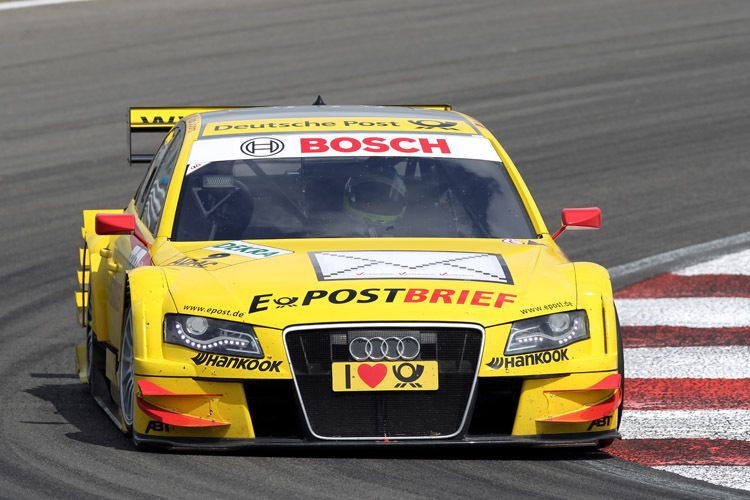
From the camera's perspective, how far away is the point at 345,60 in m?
17.2

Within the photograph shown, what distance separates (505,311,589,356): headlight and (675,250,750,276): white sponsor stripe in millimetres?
4501

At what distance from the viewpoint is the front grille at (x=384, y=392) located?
560 centimetres

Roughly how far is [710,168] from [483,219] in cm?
728

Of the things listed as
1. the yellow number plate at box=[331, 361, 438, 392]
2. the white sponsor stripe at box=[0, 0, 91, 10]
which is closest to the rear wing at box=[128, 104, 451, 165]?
the yellow number plate at box=[331, 361, 438, 392]

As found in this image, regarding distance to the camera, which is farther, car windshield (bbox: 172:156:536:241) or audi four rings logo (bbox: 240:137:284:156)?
audi four rings logo (bbox: 240:137:284:156)

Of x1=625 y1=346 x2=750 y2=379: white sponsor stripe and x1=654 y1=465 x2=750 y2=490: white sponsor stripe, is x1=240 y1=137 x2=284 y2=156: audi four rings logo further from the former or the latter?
x1=654 y1=465 x2=750 y2=490: white sponsor stripe

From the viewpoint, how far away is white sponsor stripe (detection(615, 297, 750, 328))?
892 centimetres

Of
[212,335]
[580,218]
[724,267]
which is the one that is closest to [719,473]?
[580,218]

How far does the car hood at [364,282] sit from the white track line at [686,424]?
34.0 inches

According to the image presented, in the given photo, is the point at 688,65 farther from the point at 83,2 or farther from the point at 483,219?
the point at 483,219

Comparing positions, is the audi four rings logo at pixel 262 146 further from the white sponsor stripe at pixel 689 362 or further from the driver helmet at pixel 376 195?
the white sponsor stripe at pixel 689 362

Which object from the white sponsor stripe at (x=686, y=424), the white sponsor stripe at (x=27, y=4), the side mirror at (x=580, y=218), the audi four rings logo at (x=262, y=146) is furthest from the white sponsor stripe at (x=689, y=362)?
the white sponsor stripe at (x=27, y=4)

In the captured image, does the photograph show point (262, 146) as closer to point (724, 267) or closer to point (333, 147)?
point (333, 147)

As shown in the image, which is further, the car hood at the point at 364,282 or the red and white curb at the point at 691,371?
the red and white curb at the point at 691,371
